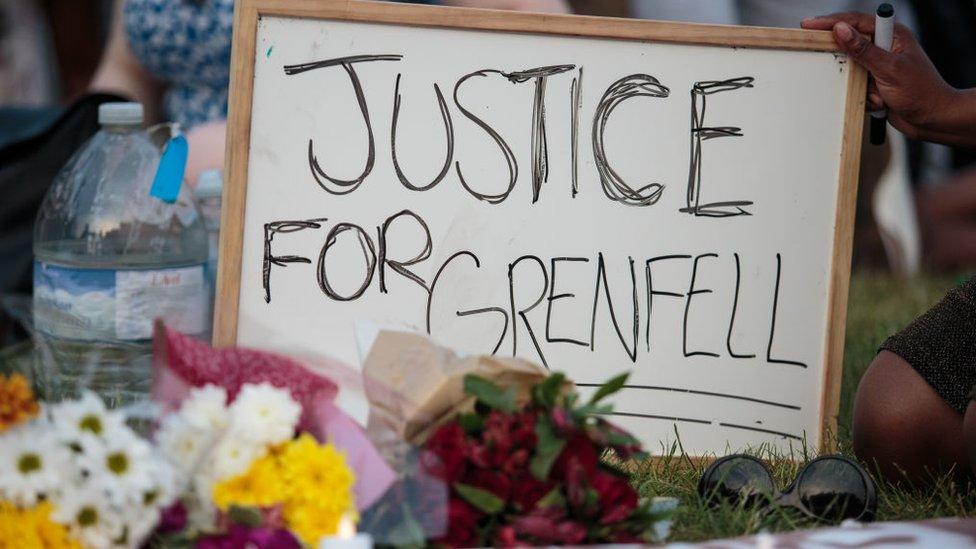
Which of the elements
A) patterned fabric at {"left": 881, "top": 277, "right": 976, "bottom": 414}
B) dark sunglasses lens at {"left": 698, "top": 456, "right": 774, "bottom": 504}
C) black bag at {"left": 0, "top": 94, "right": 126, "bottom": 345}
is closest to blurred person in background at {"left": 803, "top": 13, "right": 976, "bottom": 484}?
patterned fabric at {"left": 881, "top": 277, "right": 976, "bottom": 414}

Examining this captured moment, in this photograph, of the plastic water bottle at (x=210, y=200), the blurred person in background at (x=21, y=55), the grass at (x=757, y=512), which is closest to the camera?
the grass at (x=757, y=512)

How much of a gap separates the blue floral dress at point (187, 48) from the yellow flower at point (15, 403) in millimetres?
1456

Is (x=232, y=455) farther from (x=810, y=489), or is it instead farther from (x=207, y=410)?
(x=810, y=489)

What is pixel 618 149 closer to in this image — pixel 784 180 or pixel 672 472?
pixel 784 180

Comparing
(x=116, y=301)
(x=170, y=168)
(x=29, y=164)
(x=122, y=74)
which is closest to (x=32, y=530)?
(x=116, y=301)

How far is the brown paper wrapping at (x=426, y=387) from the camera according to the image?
1.36 metres

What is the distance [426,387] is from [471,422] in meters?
0.10

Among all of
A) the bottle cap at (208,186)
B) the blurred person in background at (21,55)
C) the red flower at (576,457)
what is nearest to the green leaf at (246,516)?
the red flower at (576,457)

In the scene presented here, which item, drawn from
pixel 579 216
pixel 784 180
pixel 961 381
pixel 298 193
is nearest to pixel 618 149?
pixel 579 216

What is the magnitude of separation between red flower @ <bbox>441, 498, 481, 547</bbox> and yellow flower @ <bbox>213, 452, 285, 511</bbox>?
0.62ft

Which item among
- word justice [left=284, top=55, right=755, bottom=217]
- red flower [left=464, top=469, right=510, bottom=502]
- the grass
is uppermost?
word justice [left=284, top=55, right=755, bottom=217]

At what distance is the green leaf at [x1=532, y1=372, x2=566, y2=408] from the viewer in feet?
4.20

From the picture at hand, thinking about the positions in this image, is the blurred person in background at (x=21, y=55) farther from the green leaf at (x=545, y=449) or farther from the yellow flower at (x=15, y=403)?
the green leaf at (x=545, y=449)

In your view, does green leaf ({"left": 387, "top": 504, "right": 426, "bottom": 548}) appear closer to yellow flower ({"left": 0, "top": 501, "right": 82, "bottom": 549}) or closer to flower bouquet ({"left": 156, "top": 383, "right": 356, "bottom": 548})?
flower bouquet ({"left": 156, "top": 383, "right": 356, "bottom": 548})
